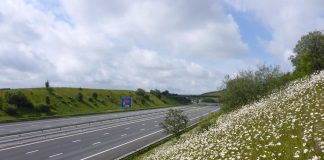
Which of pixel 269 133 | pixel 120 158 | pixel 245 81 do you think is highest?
pixel 245 81

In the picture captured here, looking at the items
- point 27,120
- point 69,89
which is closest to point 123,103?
point 69,89

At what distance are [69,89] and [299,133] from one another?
94.3 meters

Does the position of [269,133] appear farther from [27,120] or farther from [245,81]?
[27,120]

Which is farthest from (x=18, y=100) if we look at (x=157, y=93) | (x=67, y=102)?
(x=157, y=93)

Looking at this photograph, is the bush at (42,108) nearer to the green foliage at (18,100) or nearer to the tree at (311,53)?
the green foliage at (18,100)

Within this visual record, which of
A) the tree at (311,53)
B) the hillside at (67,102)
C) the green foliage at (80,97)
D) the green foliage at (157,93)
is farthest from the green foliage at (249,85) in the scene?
the green foliage at (157,93)

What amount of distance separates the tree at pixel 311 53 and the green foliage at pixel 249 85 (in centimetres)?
218

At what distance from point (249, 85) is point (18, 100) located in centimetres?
4574

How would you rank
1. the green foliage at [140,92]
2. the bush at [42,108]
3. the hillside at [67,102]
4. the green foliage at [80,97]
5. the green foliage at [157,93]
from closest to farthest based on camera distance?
1. the hillside at [67,102]
2. the bush at [42,108]
3. the green foliage at [80,97]
4. the green foliage at [140,92]
5. the green foliage at [157,93]

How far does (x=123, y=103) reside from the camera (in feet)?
320

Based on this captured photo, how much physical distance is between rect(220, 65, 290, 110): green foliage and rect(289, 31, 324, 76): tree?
2.18 metres

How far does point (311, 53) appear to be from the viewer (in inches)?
1560

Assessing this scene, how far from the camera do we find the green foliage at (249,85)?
130 ft

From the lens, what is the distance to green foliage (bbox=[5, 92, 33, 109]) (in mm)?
71425
